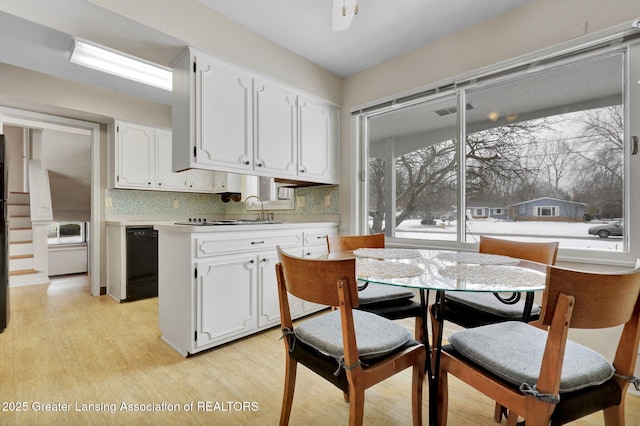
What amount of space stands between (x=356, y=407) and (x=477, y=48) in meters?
2.64

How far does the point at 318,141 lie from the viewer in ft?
10.2

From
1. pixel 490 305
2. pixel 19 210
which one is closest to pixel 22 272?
pixel 19 210

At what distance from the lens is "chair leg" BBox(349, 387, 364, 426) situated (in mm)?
1021

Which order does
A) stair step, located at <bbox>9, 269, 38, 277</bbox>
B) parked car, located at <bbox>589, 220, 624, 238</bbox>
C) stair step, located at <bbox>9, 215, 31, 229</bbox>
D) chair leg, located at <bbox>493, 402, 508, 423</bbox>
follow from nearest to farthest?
chair leg, located at <bbox>493, 402, 508, 423</bbox>
parked car, located at <bbox>589, 220, 624, 238</bbox>
stair step, located at <bbox>9, 269, 38, 277</bbox>
stair step, located at <bbox>9, 215, 31, 229</bbox>

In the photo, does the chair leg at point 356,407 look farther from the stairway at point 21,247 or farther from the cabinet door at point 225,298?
the stairway at point 21,247

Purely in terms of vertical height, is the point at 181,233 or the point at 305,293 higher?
the point at 181,233

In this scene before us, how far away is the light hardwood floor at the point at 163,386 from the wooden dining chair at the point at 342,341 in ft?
1.22

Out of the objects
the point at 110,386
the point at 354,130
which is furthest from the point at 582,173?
the point at 110,386

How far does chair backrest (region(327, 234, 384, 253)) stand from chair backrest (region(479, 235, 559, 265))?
0.71 meters

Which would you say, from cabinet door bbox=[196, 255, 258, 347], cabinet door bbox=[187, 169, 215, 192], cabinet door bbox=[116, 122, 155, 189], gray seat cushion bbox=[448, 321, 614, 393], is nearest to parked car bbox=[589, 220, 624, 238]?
gray seat cushion bbox=[448, 321, 614, 393]

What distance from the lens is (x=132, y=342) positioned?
228 cm

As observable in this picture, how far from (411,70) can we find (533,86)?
1.00 meters

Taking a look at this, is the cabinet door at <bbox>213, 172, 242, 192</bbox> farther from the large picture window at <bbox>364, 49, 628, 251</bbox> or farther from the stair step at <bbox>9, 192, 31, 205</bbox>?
the stair step at <bbox>9, 192, 31, 205</bbox>

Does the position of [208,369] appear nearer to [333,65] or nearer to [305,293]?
[305,293]
